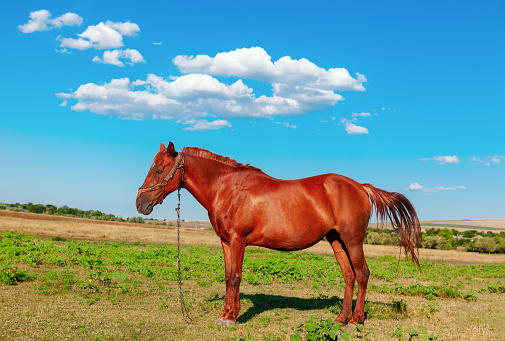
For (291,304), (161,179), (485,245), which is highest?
(161,179)

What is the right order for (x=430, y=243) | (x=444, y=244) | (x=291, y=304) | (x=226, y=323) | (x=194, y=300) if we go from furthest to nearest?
1. (x=430, y=243)
2. (x=444, y=244)
3. (x=291, y=304)
4. (x=194, y=300)
5. (x=226, y=323)

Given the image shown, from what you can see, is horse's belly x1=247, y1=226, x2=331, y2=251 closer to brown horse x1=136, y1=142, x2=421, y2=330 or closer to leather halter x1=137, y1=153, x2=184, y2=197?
brown horse x1=136, y1=142, x2=421, y2=330

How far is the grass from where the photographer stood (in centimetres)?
742

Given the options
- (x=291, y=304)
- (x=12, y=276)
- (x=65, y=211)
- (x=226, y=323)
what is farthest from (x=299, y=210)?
(x=65, y=211)

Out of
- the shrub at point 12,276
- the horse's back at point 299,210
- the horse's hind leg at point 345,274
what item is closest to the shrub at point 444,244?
Result: the horse's hind leg at point 345,274

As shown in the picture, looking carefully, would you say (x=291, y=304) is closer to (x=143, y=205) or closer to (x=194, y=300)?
(x=194, y=300)

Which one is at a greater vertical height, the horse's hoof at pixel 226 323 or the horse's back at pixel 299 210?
the horse's back at pixel 299 210

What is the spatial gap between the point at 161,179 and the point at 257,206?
7.04 feet

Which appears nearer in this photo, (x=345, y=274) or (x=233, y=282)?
(x=233, y=282)

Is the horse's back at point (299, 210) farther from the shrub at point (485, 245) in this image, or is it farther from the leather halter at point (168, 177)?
the shrub at point (485, 245)

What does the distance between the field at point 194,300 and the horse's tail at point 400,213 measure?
1.80m

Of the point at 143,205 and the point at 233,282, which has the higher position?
the point at 143,205

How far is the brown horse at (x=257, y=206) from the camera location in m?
7.86

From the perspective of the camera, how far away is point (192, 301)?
32.4 feet
